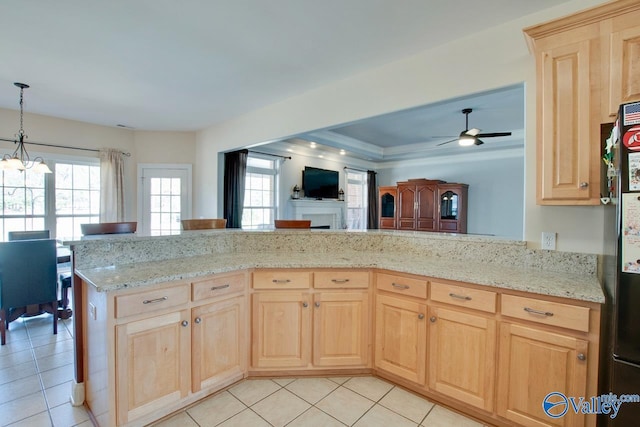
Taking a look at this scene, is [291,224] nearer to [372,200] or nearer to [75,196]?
[75,196]

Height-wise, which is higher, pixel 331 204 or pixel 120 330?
pixel 331 204

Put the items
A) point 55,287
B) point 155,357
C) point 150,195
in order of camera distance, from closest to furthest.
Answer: point 155,357, point 55,287, point 150,195

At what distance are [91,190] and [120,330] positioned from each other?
14.0 feet

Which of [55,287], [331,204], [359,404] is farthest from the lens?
[331,204]

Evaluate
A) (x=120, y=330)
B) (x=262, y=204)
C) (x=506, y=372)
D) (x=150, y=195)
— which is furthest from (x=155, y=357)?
(x=150, y=195)

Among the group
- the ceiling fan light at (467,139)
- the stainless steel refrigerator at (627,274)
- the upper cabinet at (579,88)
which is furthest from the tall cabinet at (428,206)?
the stainless steel refrigerator at (627,274)

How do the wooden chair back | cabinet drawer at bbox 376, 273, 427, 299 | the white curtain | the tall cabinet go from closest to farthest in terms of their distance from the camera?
1. cabinet drawer at bbox 376, 273, 427, 299
2. the wooden chair back
3. the white curtain
4. the tall cabinet

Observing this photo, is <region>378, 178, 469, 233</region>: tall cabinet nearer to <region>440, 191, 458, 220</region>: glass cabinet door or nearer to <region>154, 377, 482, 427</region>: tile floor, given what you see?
<region>440, 191, 458, 220</region>: glass cabinet door

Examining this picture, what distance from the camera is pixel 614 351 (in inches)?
53.0

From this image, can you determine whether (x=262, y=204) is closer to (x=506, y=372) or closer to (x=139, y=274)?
(x=139, y=274)

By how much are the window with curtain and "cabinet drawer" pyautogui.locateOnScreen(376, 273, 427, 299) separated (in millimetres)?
4101

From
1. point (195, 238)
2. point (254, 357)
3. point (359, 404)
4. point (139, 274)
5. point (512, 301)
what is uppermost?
point (195, 238)

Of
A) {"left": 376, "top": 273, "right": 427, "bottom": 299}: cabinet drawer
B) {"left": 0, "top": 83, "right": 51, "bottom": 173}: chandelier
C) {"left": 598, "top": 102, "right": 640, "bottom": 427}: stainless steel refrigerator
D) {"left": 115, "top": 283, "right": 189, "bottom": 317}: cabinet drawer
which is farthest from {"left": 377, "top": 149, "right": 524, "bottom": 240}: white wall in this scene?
{"left": 0, "top": 83, "right": 51, "bottom": 173}: chandelier

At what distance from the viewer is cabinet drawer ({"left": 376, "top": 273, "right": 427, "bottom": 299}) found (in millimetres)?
2104
